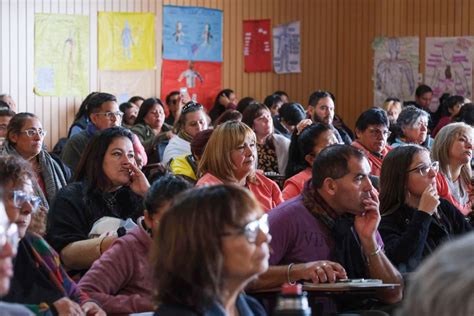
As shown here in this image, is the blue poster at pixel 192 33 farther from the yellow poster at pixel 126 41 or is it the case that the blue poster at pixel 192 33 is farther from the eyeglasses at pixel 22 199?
the eyeglasses at pixel 22 199

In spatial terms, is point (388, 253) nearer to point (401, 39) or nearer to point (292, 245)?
point (292, 245)

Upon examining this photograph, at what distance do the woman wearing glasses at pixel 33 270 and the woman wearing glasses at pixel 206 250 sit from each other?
1.00 metres

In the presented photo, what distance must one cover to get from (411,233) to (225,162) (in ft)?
3.79

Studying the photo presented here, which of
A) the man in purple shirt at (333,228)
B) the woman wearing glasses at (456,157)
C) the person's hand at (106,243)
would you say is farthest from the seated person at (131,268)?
the woman wearing glasses at (456,157)

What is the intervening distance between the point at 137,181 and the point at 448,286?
3429mm

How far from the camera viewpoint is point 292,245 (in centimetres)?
417

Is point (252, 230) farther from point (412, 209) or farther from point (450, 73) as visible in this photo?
point (450, 73)

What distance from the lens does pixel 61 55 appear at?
11.0 m

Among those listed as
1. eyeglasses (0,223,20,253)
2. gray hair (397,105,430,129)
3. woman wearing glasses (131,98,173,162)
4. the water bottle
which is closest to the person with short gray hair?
gray hair (397,105,430,129)

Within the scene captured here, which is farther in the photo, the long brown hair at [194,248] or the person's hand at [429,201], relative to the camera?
the person's hand at [429,201]

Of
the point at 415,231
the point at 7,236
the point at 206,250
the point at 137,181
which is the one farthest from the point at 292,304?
the point at 137,181

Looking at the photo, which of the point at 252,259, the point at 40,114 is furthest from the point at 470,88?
the point at 252,259

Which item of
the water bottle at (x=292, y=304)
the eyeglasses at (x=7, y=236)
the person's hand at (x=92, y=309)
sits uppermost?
the eyeglasses at (x=7, y=236)

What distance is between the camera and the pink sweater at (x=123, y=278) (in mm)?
3660
